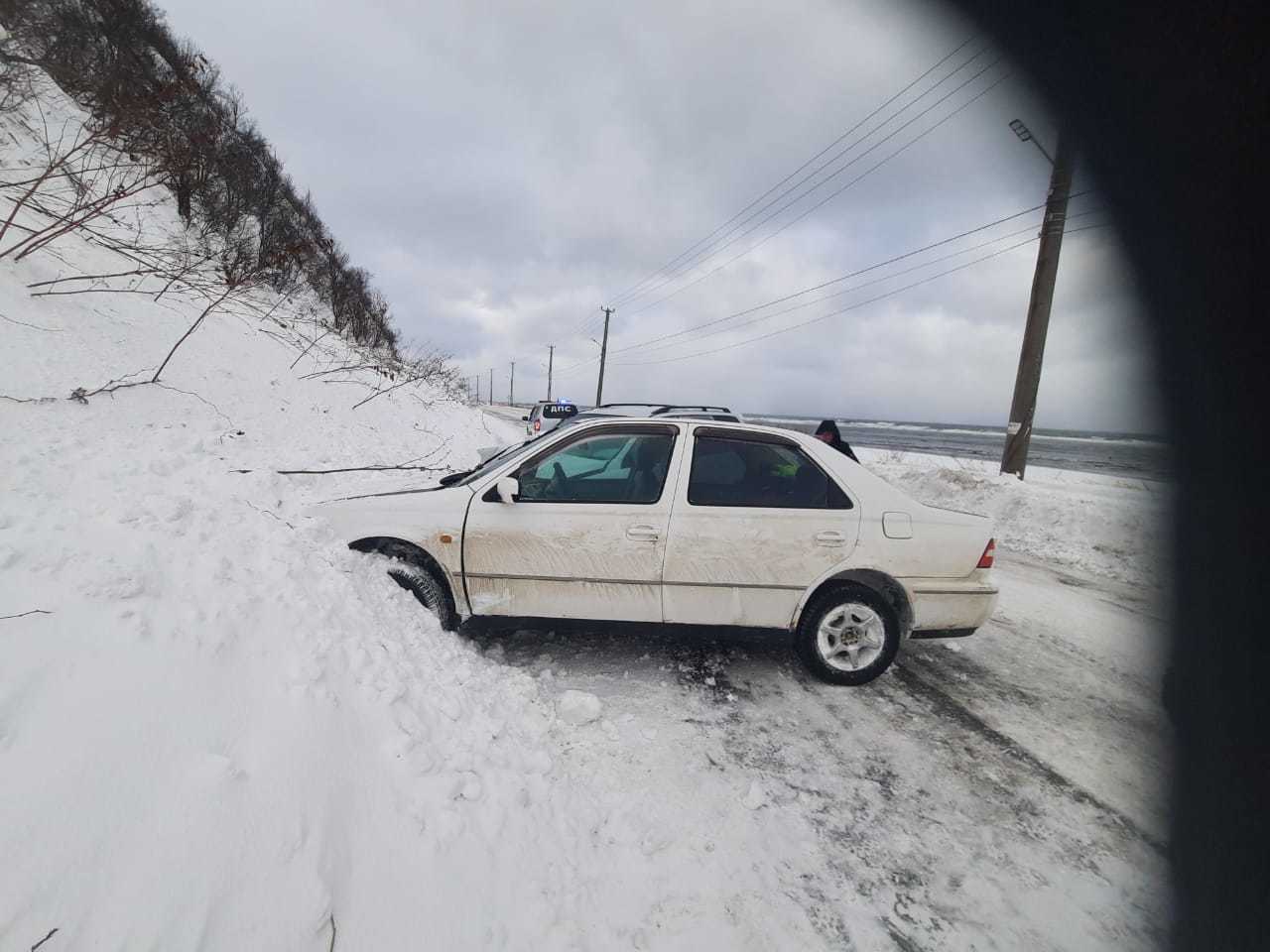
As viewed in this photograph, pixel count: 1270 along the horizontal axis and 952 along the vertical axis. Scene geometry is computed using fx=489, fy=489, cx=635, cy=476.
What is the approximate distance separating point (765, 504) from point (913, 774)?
1547 mm

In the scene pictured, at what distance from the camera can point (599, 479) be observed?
3.34 metres

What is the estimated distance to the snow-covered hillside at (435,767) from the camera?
1.29 metres

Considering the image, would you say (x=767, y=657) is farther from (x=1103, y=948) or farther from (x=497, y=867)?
(x=497, y=867)

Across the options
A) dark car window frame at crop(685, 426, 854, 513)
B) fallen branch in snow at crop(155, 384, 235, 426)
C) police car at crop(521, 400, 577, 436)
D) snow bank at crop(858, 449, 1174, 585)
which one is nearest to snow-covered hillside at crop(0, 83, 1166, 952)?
fallen branch in snow at crop(155, 384, 235, 426)

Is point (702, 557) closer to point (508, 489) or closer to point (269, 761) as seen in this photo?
point (508, 489)

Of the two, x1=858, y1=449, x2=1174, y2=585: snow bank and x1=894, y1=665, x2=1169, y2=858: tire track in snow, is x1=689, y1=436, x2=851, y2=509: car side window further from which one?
x1=858, y1=449, x2=1174, y2=585: snow bank

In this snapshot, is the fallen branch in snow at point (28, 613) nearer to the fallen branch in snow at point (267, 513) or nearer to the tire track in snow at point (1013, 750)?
the fallen branch in snow at point (267, 513)

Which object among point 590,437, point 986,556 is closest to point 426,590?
point 590,437

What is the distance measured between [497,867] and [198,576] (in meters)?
1.71

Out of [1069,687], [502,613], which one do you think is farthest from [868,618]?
[502,613]

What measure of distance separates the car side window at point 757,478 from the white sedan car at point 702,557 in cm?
1

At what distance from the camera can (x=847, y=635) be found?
309 cm

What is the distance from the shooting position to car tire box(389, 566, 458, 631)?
3002mm

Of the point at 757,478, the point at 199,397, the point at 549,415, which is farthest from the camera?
the point at 549,415
